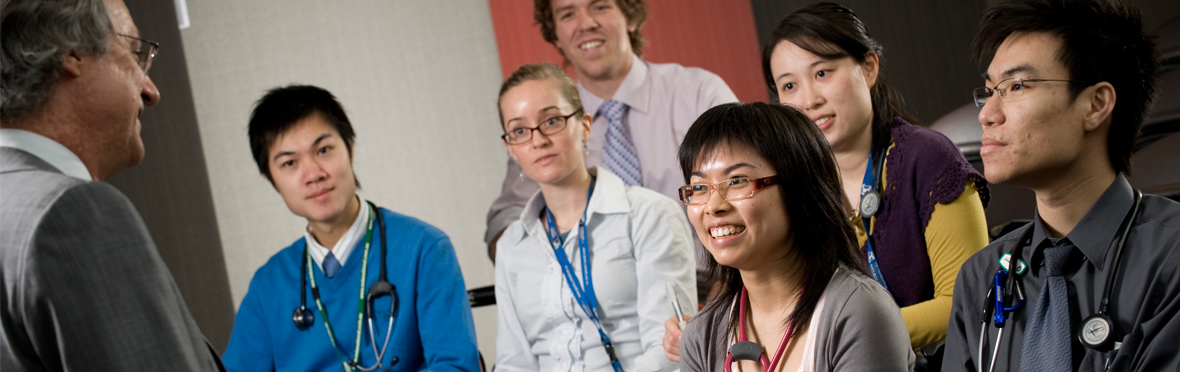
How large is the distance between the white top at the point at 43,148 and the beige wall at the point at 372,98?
10.6 ft

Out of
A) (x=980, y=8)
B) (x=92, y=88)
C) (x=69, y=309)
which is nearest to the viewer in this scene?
(x=69, y=309)

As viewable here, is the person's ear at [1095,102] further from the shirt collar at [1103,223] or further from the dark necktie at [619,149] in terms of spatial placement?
the dark necktie at [619,149]

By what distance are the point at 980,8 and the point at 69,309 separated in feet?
11.8

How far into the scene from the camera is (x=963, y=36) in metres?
3.52

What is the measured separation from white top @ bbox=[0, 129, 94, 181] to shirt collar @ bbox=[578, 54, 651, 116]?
2156mm

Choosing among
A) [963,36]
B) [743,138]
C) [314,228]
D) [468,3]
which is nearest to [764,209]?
[743,138]

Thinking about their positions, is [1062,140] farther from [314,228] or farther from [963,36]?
[963,36]

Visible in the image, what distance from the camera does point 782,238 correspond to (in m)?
1.36

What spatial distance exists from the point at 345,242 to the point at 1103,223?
196 centimetres

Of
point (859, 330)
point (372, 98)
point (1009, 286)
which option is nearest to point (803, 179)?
point (859, 330)

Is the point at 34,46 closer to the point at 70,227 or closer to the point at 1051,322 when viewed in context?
the point at 70,227

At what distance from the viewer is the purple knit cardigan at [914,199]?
1736mm

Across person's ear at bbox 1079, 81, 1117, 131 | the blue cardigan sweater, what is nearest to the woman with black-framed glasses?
the blue cardigan sweater

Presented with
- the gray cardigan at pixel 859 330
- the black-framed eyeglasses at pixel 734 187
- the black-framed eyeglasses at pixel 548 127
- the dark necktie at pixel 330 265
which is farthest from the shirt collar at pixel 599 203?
the gray cardigan at pixel 859 330
